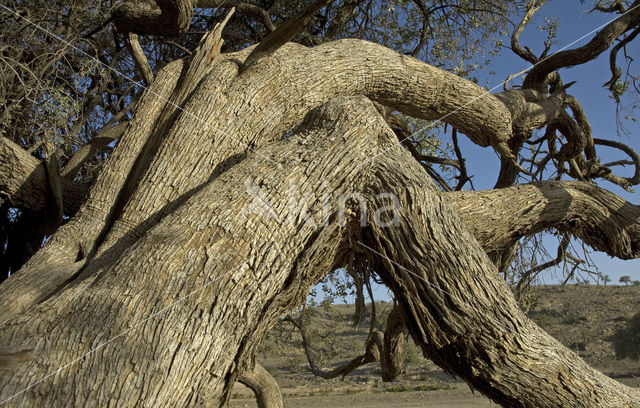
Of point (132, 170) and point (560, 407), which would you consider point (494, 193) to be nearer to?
point (560, 407)

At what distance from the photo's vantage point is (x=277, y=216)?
113 inches

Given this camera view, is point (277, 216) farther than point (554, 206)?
No

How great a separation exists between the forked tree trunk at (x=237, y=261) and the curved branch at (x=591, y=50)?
3736mm

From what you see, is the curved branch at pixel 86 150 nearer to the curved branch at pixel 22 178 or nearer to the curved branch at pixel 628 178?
the curved branch at pixel 22 178

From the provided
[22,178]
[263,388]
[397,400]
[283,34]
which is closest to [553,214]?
[283,34]

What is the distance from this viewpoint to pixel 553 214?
4570 millimetres

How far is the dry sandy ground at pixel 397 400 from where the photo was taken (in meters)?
13.1

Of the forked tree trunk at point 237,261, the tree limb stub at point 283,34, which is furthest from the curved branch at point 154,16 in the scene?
A: the tree limb stub at point 283,34

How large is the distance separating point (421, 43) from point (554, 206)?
3.51 m

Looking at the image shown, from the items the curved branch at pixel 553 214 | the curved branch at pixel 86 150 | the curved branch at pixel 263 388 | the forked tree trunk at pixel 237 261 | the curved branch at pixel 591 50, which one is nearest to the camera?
the forked tree trunk at pixel 237 261

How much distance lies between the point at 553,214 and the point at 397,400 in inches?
444

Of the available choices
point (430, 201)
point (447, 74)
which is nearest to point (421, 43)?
point (447, 74)

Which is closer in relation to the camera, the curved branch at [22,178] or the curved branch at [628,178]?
the curved branch at [22,178]

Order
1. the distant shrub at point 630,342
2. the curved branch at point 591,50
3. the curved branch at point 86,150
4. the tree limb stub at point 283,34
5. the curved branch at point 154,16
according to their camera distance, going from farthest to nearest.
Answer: the distant shrub at point 630,342 < the curved branch at point 591,50 < the curved branch at point 86,150 < the curved branch at point 154,16 < the tree limb stub at point 283,34
